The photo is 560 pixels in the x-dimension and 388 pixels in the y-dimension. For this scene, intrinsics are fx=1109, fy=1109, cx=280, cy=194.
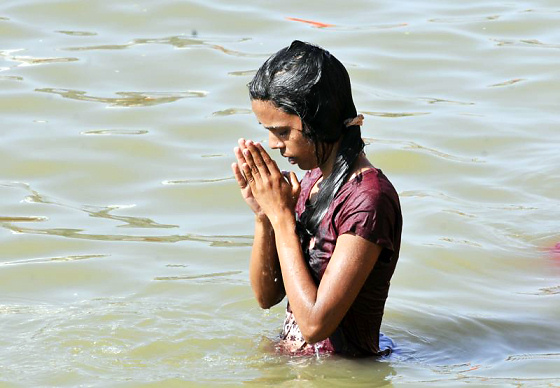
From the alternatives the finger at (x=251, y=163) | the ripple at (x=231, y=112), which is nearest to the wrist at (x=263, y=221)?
the finger at (x=251, y=163)

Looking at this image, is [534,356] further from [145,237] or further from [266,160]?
[145,237]

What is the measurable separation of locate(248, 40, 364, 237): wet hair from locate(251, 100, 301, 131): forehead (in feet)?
0.06

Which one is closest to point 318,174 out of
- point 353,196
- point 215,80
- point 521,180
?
point 353,196

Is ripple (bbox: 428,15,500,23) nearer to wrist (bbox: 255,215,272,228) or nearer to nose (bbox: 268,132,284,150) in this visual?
wrist (bbox: 255,215,272,228)

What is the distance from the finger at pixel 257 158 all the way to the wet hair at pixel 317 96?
0.60 feet

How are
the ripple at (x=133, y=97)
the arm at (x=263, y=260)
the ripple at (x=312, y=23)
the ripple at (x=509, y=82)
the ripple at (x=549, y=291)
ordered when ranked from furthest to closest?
the ripple at (x=312, y=23) < the ripple at (x=509, y=82) < the ripple at (x=133, y=97) < the ripple at (x=549, y=291) < the arm at (x=263, y=260)

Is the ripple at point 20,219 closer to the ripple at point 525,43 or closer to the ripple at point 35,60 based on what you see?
the ripple at point 35,60

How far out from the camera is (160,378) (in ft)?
14.7

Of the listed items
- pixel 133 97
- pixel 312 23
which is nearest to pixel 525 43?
pixel 312 23

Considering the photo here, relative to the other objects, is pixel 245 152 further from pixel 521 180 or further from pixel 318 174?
pixel 521 180

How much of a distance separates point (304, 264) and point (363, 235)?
10.5 inches

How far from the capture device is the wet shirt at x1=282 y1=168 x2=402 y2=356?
155 inches

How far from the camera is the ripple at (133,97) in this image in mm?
8773

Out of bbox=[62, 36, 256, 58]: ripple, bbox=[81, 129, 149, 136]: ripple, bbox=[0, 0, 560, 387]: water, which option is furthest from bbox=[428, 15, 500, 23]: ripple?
bbox=[81, 129, 149, 136]: ripple
